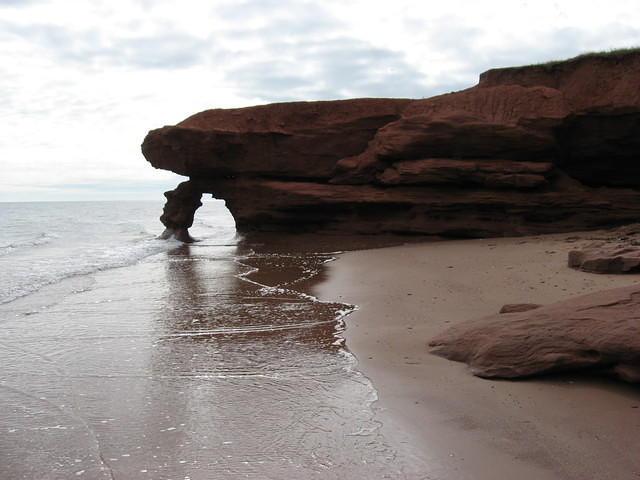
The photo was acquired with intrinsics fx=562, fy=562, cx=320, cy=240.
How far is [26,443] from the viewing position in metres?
3.25

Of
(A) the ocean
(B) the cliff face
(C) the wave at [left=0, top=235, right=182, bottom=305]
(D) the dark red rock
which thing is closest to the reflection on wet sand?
(A) the ocean

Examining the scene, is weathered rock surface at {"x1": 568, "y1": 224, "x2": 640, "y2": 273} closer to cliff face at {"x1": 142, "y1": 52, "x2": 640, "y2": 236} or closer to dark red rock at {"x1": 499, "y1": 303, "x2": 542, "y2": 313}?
dark red rock at {"x1": 499, "y1": 303, "x2": 542, "y2": 313}

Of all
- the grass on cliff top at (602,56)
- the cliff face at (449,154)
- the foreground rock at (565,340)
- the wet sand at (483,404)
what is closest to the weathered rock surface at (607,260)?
the wet sand at (483,404)

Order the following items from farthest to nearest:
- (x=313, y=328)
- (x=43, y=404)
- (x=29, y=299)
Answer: (x=29, y=299) → (x=313, y=328) → (x=43, y=404)

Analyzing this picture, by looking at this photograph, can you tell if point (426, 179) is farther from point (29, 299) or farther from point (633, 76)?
point (29, 299)

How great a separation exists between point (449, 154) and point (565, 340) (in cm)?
1077

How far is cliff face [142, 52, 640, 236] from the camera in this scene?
44.1ft

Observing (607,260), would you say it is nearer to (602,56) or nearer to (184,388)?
(184,388)

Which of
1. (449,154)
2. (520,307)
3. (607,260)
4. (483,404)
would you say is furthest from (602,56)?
(483,404)

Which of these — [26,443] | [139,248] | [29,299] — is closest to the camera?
[26,443]

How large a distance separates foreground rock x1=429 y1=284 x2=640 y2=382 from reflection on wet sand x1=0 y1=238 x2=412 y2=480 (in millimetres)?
916

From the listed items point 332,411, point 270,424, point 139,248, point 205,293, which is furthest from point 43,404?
point 139,248

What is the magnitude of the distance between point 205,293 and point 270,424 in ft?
17.0

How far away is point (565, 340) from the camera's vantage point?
3.83m
